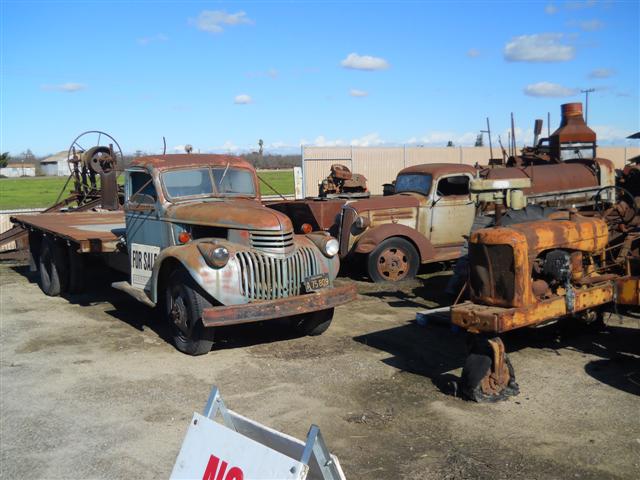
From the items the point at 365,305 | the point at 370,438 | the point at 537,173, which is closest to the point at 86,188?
the point at 365,305

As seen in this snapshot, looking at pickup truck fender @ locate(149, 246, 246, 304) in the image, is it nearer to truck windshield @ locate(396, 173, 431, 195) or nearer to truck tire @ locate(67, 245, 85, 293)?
truck tire @ locate(67, 245, 85, 293)

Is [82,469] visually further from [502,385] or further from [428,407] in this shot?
[502,385]

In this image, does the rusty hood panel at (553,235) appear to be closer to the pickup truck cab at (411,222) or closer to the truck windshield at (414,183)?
the pickup truck cab at (411,222)

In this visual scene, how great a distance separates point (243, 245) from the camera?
22.7 feet

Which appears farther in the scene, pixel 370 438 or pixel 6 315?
pixel 6 315

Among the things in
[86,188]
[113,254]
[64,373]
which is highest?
[86,188]

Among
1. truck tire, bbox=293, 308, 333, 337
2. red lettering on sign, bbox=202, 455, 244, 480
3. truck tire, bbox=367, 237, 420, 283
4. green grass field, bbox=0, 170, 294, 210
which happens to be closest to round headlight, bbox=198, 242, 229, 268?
truck tire, bbox=293, 308, 333, 337

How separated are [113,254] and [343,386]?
4.74 meters

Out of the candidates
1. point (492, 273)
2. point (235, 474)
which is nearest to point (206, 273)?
point (492, 273)

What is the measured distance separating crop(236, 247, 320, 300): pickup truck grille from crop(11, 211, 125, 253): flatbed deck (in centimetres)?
282

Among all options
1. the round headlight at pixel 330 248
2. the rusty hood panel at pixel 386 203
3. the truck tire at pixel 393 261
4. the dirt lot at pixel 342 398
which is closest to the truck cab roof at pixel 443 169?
the rusty hood panel at pixel 386 203

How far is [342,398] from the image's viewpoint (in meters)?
5.54

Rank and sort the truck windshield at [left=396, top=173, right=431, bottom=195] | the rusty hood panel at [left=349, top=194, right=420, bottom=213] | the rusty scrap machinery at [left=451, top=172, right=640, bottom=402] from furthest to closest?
the truck windshield at [left=396, top=173, right=431, bottom=195] < the rusty hood panel at [left=349, top=194, right=420, bottom=213] < the rusty scrap machinery at [left=451, top=172, right=640, bottom=402]

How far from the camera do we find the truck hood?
689cm
